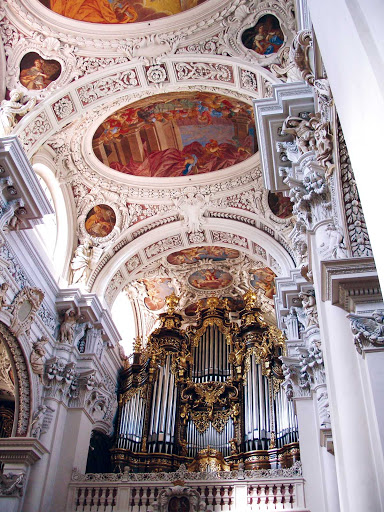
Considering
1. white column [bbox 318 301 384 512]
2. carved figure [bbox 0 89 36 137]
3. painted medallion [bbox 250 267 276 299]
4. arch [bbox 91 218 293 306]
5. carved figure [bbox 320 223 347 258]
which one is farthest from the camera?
painted medallion [bbox 250 267 276 299]

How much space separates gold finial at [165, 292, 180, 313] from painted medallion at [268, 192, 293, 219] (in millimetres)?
4615

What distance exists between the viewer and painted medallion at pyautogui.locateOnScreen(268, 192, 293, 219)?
46.8 ft

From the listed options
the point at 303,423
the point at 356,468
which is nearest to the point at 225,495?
the point at 303,423

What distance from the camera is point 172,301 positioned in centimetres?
1725

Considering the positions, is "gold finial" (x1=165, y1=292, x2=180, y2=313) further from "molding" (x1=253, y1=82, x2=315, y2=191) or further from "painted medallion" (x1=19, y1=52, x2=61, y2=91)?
"molding" (x1=253, y1=82, x2=315, y2=191)

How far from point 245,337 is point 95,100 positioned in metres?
7.65

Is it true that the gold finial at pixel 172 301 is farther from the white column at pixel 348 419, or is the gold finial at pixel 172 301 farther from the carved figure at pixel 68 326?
the white column at pixel 348 419

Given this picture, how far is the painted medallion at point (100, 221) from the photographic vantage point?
14.6 metres

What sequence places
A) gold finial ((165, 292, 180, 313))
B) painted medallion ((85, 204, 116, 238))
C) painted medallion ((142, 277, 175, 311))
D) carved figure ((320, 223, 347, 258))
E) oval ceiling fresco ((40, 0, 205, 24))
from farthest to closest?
painted medallion ((142, 277, 175, 311)), gold finial ((165, 292, 180, 313)), painted medallion ((85, 204, 116, 238)), oval ceiling fresco ((40, 0, 205, 24)), carved figure ((320, 223, 347, 258))

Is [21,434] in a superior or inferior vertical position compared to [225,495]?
superior

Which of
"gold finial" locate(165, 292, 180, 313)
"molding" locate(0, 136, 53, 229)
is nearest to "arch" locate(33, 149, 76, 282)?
"molding" locate(0, 136, 53, 229)

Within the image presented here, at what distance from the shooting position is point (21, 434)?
11.0 metres

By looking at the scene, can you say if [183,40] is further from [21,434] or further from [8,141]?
[21,434]

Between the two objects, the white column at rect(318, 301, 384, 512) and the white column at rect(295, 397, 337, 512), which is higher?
the white column at rect(295, 397, 337, 512)
